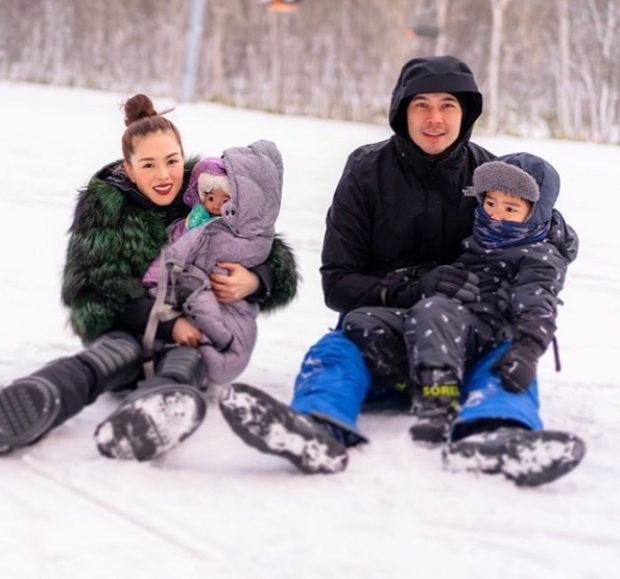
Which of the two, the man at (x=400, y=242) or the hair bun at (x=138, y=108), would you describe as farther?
the hair bun at (x=138, y=108)

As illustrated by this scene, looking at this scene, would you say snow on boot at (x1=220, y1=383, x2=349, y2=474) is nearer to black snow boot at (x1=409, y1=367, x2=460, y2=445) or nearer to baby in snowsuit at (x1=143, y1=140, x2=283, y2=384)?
black snow boot at (x1=409, y1=367, x2=460, y2=445)

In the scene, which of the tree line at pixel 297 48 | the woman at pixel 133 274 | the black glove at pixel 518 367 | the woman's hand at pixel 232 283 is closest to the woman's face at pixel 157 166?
the woman at pixel 133 274

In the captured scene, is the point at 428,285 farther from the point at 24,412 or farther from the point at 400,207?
the point at 24,412

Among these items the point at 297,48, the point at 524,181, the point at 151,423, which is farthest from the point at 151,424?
the point at 297,48

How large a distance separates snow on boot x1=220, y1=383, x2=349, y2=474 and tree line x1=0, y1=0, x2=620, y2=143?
12.1 metres

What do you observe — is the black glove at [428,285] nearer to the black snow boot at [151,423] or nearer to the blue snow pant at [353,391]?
the blue snow pant at [353,391]

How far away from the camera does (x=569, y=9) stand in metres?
13.8

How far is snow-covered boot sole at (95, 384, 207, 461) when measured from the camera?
179cm

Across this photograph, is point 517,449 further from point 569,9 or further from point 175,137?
point 569,9

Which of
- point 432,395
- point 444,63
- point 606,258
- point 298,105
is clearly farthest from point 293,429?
point 298,105

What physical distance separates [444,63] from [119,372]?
117 cm

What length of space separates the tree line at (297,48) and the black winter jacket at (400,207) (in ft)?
37.1

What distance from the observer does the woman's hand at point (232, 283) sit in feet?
7.50

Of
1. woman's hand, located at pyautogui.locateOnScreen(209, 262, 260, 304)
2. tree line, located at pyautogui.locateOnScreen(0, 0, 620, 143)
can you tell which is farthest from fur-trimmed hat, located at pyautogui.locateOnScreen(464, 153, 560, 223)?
tree line, located at pyautogui.locateOnScreen(0, 0, 620, 143)
